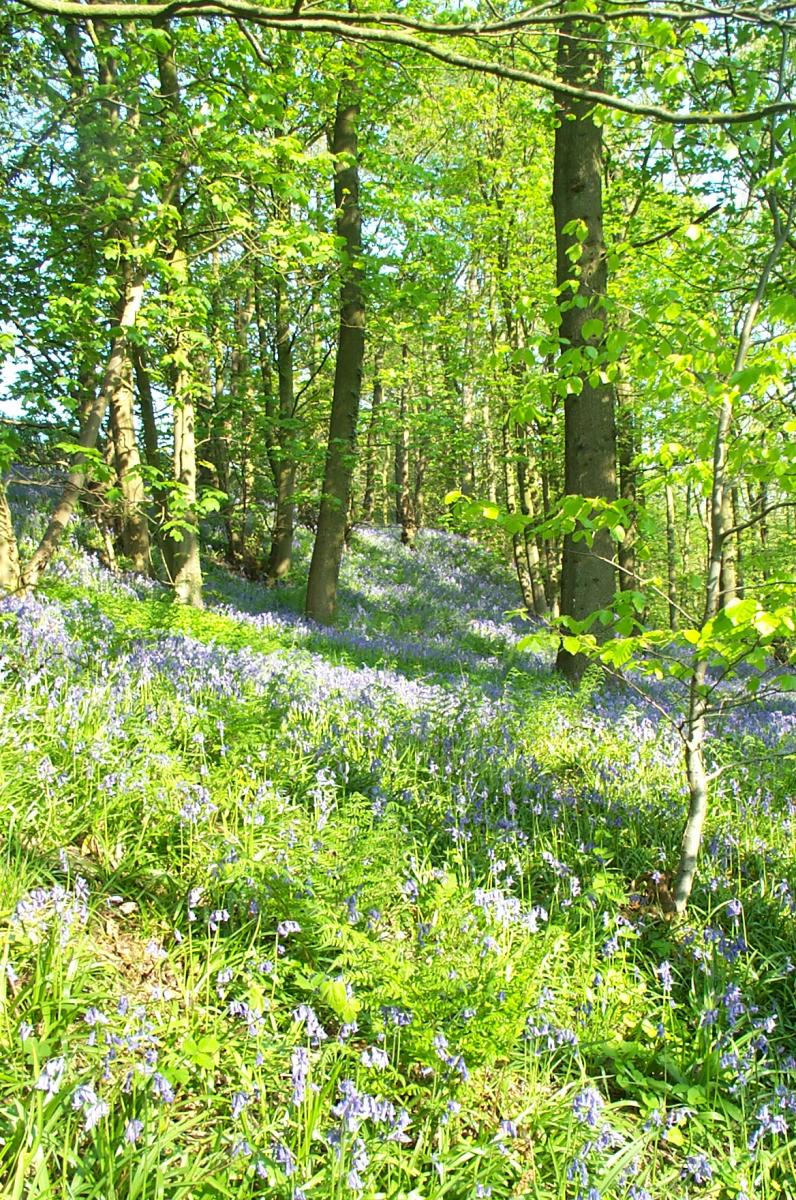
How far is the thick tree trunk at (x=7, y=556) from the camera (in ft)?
22.7

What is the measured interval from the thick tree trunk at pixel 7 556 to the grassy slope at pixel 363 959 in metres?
1.86

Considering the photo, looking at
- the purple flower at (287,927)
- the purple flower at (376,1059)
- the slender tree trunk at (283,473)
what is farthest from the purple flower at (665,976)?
the slender tree trunk at (283,473)

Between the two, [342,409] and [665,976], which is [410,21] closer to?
[665,976]

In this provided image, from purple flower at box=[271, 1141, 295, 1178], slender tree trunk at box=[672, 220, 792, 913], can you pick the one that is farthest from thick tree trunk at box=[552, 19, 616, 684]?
purple flower at box=[271, 1141, 295, 1178]

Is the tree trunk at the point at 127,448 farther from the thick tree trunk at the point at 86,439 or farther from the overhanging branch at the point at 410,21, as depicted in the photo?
Answer: the overhanging branch at the point at 410,21

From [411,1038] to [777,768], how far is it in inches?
170

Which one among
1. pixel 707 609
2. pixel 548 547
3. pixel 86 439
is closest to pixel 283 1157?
pixel 707 609

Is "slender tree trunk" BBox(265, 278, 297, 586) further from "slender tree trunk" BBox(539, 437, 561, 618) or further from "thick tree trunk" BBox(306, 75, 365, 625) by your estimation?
"slender tree trunk" BBox(539, 437, 561, 618)

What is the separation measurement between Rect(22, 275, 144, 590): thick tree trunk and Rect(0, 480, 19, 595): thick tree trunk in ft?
0.56

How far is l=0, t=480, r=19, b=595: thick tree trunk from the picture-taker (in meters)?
6.93

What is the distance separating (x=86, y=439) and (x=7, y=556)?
1381 mm

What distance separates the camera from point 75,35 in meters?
9.53

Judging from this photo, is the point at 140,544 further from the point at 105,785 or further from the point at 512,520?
the point at 512,520

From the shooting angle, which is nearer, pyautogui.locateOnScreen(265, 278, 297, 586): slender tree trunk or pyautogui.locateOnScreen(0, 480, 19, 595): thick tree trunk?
pyautogui.locateOnScreen(0, 480, 19, 595): thick tree trunk
